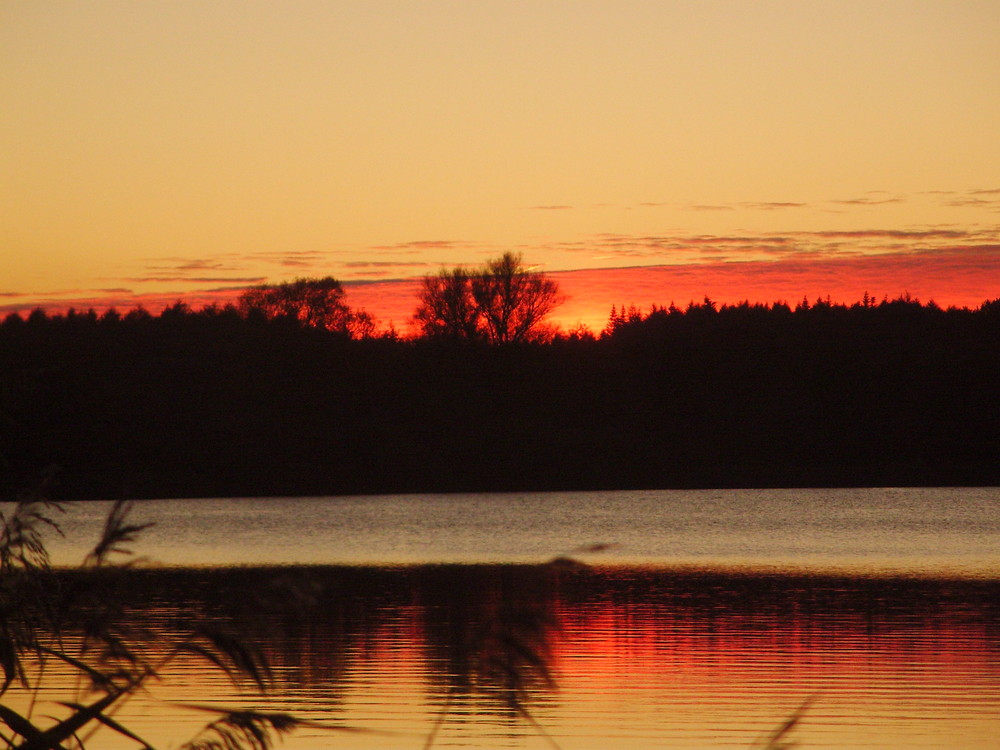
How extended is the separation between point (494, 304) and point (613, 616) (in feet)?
140

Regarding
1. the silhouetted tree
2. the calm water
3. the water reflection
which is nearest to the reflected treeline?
the water reflection

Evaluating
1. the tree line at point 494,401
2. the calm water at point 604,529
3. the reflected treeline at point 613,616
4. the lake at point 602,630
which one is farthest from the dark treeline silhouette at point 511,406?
the reflected treeline at point 613,616

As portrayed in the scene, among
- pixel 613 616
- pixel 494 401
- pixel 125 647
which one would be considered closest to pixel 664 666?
pixel 613 616

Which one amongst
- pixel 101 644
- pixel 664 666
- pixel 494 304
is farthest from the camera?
pixel 494 304

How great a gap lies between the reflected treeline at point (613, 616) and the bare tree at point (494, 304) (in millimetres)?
35468

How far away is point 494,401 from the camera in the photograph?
60.3 metres

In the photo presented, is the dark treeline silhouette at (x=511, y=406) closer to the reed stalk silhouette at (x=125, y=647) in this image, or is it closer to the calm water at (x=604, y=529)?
the calm water at (x=604, y=529)

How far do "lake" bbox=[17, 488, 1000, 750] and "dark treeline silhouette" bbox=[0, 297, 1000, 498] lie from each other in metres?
21.1

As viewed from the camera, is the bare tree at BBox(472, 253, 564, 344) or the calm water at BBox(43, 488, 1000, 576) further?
the bare tree at BBox(472, 253, 564, 344)

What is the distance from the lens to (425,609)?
1909 centimetres

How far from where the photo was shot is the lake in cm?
869

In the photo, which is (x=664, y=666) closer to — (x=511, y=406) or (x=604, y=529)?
(x=604, y=529)

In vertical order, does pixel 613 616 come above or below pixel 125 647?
above

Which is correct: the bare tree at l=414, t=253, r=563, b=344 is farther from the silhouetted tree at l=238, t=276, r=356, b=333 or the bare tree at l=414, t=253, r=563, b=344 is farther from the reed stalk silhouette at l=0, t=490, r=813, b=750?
the reed stalk silhouette at l=0, t=490, r=813, b=750
